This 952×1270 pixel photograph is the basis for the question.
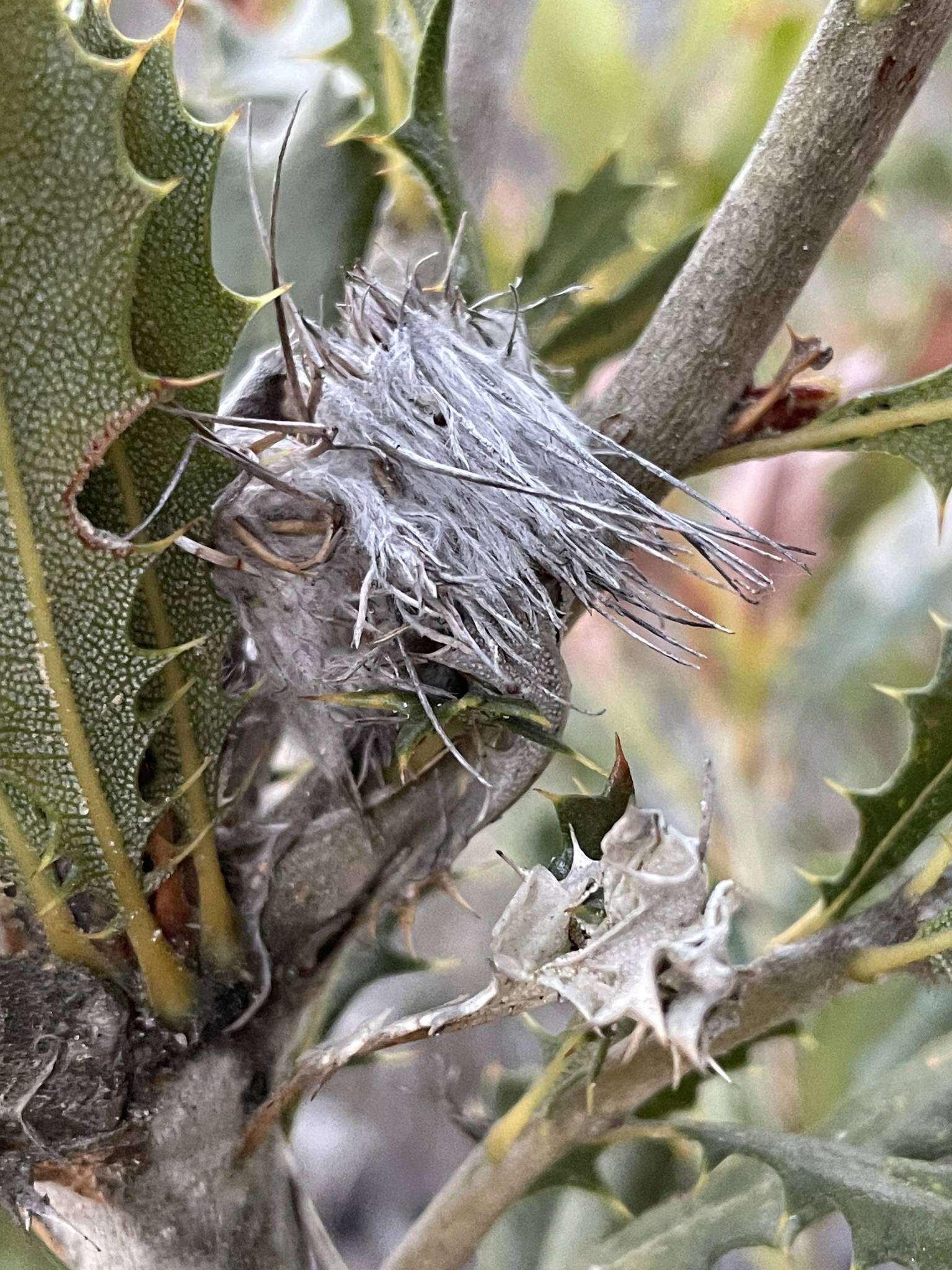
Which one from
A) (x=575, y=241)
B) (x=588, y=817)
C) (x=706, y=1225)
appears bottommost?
(x=706, y=1225)

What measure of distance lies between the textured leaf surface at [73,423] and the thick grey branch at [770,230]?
0.18m

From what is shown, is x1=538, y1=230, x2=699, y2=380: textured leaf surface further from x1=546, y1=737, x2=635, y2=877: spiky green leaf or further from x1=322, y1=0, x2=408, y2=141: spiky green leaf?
x1=546, y1=737, x2=635, y2=877: spiky green leaf

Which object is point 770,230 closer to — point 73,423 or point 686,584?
point 73,423

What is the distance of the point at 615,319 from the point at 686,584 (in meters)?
0.40

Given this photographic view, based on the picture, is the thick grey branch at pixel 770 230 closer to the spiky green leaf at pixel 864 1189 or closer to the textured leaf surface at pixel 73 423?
the textured leaf surface at pixel 73 423

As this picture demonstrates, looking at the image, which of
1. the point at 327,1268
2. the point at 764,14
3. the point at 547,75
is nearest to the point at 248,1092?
the point at 327,1268

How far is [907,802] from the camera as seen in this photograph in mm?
500

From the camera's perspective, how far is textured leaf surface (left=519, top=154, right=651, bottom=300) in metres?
0.60

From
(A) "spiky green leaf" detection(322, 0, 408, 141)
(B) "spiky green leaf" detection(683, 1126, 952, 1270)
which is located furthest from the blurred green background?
(B) "spiky green leaf" detection(683, 1126, 952, 1270)

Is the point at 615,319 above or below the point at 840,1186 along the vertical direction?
above

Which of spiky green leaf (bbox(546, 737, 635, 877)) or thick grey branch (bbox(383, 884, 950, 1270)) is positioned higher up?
spiky green leaf (bbox(546, 737, 635, 877))

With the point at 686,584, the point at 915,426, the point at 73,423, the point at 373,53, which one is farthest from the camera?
the point at 686,584

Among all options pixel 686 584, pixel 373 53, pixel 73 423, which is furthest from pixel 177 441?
pixel 686 584

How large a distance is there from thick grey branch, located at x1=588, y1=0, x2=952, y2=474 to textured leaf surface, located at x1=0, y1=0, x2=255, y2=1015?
0.59 feet
